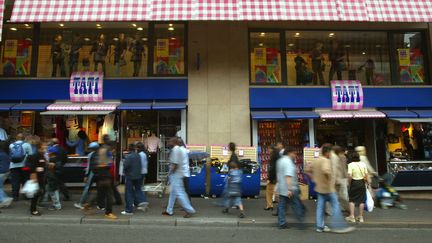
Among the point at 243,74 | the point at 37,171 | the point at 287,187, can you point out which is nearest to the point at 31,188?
the point at 37,171

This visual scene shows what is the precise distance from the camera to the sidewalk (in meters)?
8.86

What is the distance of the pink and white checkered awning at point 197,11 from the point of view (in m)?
11.6

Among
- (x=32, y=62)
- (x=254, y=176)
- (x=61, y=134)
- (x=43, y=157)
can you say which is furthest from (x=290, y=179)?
(x=32, y=62)

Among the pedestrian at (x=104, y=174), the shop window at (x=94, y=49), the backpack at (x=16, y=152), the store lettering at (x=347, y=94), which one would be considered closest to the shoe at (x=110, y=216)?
the pedestrian at (x=104, y=174)

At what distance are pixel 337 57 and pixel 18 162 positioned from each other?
1090cm

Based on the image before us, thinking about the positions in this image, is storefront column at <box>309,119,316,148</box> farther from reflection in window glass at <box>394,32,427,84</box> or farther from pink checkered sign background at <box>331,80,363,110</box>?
reflection in window glass at <box>394,32,427,84</box>

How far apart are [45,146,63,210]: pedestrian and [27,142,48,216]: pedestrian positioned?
0.67 feet

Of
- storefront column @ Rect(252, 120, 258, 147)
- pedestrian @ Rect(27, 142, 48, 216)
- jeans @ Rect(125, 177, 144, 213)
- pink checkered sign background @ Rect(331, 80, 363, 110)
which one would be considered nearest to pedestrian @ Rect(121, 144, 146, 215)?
jeans @ Rect(125, 177, 144, 213)

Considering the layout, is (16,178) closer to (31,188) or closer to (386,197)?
(31,188)

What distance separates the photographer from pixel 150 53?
45.2ft

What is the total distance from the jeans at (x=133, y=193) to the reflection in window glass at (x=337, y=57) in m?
6.76

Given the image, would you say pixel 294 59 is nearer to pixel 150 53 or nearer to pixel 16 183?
pixel 150 53

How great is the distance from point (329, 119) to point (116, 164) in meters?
7.52

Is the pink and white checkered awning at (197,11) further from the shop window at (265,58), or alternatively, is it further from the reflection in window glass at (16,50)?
the reflection in window glass at (16,50)
